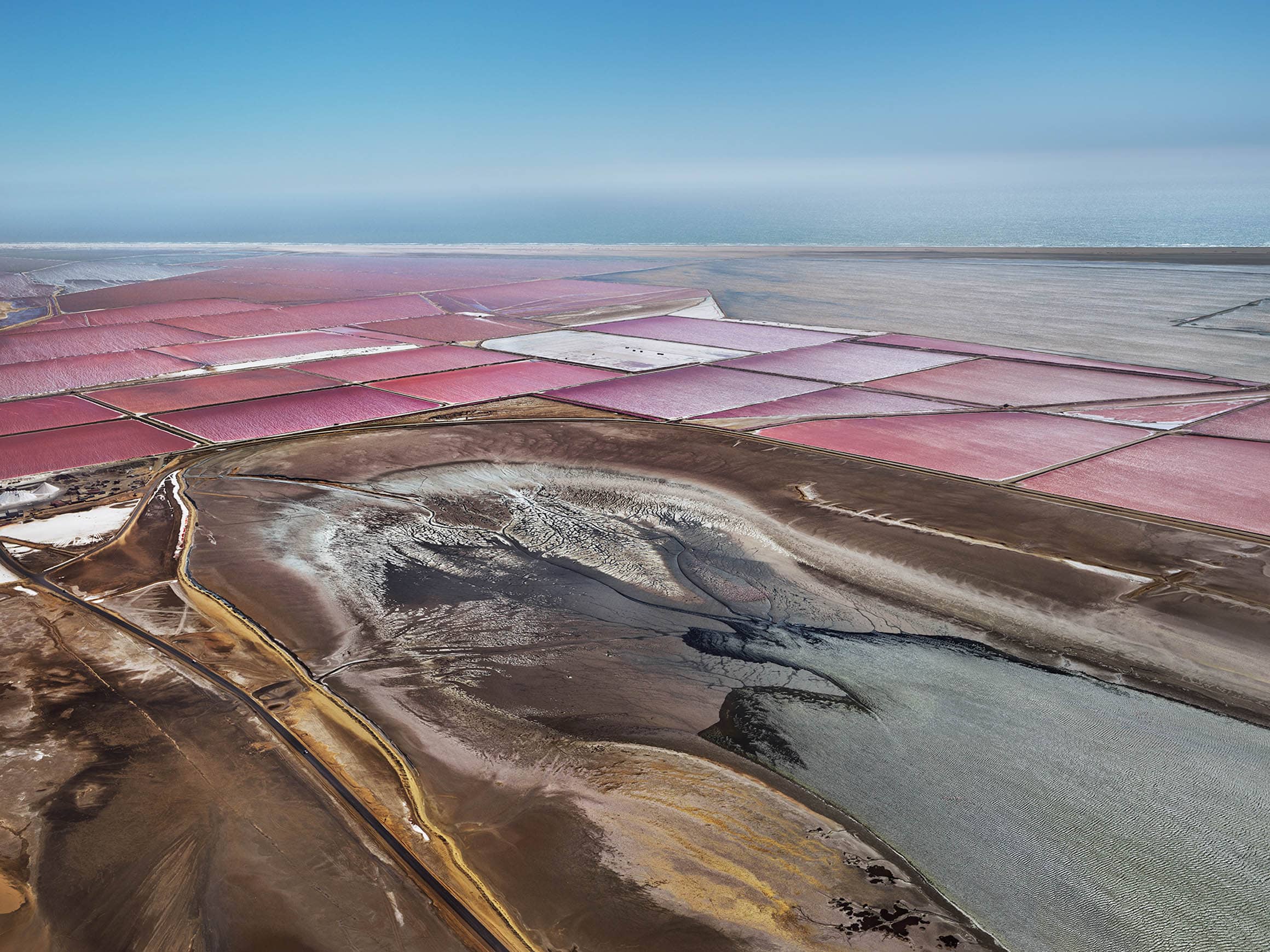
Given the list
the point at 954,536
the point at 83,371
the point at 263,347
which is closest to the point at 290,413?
the point at 83,371

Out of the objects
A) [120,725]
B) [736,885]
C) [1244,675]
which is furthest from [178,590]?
[1244,675]

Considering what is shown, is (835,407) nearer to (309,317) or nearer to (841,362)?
(841,362)

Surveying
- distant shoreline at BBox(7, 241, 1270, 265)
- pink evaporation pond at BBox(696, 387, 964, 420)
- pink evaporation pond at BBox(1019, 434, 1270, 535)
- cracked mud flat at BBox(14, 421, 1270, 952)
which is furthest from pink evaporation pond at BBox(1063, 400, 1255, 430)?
distant shoreline at BBox(7, 241, 1270, 265)

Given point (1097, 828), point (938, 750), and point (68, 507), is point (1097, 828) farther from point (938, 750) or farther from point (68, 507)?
point (68, 507)

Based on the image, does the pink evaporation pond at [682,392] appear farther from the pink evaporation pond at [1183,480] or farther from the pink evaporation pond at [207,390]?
the pink evaporation pond at [1183,480]

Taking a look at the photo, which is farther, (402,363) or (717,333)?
(717,333)
